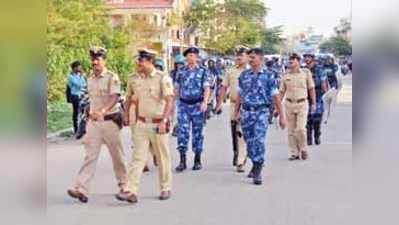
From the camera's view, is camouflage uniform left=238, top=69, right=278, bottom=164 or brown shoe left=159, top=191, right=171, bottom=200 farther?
camouflage uniform left=238, top=69, right=278, bottom=164

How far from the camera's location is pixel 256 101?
6.18 meters

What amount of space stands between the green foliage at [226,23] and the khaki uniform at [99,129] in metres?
2.25

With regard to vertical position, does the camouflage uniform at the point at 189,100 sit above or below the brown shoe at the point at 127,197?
above

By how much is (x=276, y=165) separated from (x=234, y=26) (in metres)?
2.66

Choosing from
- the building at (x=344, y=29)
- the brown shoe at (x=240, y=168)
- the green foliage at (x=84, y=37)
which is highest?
the green foliage at (x=84, y=37)

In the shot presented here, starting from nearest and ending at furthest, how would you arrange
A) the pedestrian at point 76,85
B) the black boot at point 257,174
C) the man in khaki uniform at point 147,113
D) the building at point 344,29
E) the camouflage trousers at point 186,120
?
the building at point 344,29
the man in khaki uniform at point 147,113
the black boot at point 257,174
the camouflage trousers at point 186,120
the pedestrian at point 76,85

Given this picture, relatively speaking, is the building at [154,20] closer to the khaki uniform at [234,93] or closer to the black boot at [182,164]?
the khaki uniform at [234,93]

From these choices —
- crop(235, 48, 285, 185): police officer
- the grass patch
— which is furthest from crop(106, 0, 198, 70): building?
crop(235, 48, 285, 185): police officer

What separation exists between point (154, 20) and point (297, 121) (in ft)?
14.3

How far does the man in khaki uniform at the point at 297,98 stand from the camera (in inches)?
307

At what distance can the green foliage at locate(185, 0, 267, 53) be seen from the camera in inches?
311

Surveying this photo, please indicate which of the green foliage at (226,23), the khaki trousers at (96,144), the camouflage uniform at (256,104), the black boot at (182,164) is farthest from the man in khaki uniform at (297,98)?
the khaki trousers at (96,144)

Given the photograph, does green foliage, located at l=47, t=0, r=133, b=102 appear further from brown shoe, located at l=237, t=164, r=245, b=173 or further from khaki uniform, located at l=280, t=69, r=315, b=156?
brown shoe, located at l=237, t=164, r=245, b=173

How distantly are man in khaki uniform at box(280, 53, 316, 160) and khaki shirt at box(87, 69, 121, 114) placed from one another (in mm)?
2822
